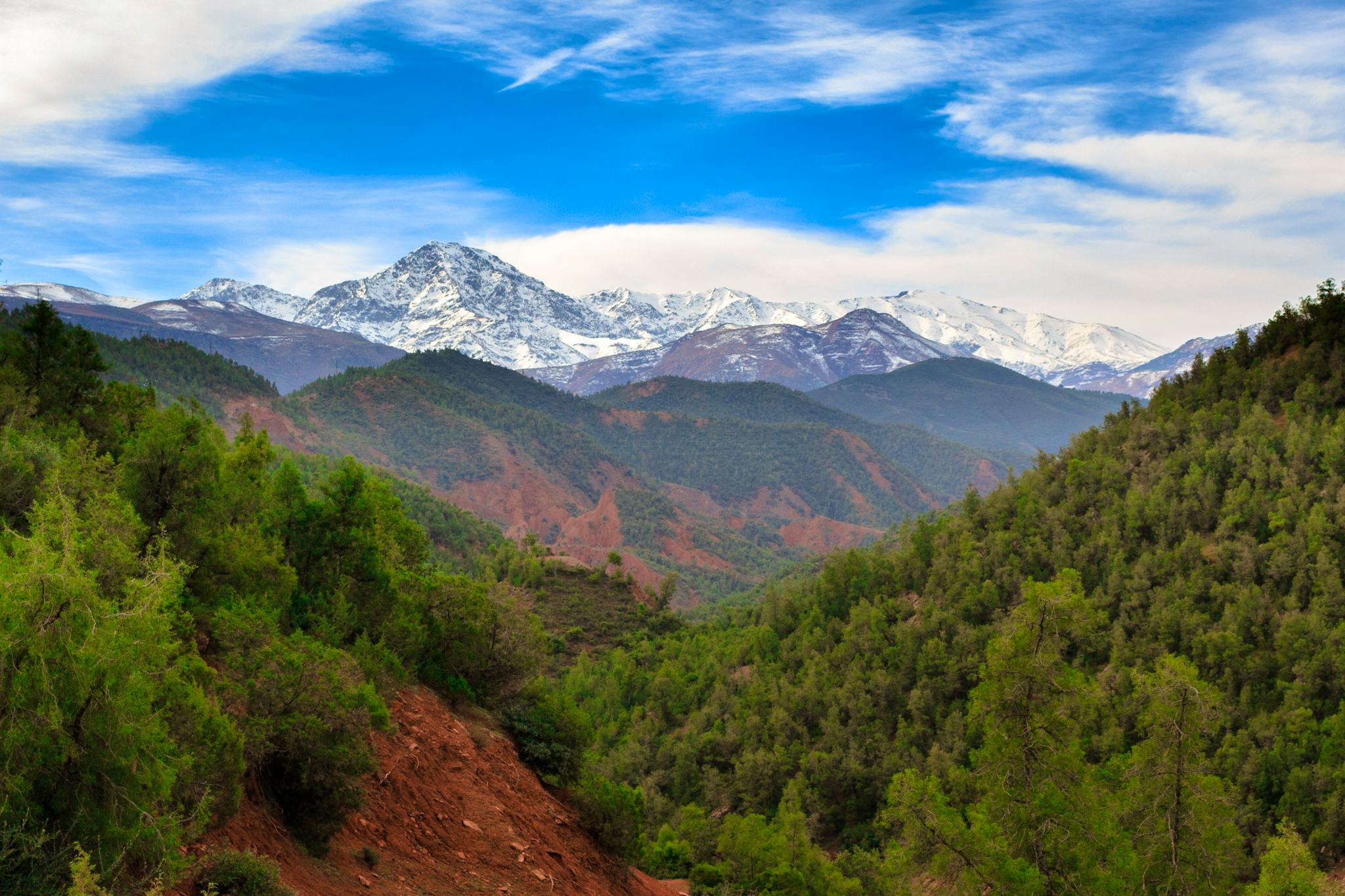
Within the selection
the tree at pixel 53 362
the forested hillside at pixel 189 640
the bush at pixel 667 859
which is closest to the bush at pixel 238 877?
the forested hillside at pixel 189 640

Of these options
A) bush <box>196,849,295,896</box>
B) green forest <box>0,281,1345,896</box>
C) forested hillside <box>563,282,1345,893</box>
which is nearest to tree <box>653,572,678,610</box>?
forested hillside <box>563,282,1345,893</box>

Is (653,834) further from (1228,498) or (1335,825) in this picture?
(1228,498)

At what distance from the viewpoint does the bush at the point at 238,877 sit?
53.5 feet

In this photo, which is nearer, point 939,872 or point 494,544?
point 939,872

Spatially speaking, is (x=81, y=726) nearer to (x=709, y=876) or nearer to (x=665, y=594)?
(x=709, y=876)

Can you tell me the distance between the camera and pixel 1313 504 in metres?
56.8

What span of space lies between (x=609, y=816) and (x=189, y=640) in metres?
15.8

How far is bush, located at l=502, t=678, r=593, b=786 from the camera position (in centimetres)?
3475

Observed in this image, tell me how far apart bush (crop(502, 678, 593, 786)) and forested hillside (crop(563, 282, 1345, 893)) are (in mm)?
8975

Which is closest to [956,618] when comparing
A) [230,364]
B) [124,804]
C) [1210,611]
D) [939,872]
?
[1210,611]

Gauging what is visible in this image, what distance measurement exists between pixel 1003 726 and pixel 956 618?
4595cm

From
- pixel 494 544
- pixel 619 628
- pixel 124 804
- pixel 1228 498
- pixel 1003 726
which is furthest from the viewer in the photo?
pixel 494 544

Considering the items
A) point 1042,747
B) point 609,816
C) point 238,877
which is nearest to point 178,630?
point 238,877

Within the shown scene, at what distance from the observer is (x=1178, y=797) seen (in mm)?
23312
